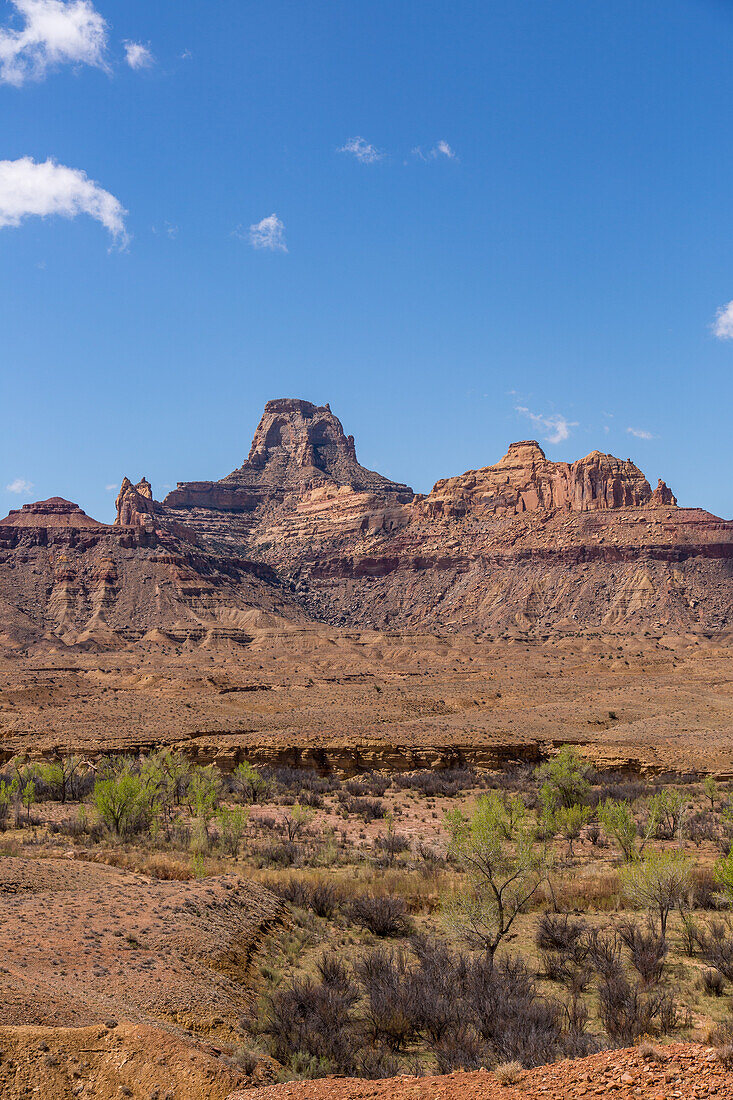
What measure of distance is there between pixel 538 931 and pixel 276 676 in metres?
61.8

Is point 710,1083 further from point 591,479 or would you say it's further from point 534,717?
point 591,479

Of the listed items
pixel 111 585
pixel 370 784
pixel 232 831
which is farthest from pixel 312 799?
pixel 111 585

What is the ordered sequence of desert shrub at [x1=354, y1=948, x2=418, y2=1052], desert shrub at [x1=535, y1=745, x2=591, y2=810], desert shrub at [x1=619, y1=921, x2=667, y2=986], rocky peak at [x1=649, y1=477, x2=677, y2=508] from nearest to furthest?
desert shrub at [x1=354, y1=948, x2=418, y2=1052] < desert shrub at [x1=619, y1=921, x2=667, y2=986] < desert shrub at [x1=535, y1=745, x2=591, y2=810] < rocky peak at [x1=649, y1=477, x2=677, y2=508]

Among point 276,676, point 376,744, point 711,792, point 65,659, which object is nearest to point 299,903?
point 711,792

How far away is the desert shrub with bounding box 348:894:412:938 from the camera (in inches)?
595

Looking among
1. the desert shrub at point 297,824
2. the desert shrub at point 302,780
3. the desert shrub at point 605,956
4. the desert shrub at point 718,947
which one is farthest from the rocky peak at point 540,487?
the desert shrub at point 605,956

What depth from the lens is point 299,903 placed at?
1602cm

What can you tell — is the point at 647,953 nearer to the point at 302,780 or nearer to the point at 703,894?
the point at 703,894

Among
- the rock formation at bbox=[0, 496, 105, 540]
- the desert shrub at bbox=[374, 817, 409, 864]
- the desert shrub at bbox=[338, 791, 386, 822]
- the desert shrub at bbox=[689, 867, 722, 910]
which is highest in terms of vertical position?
the rock formation at bbox=[0, 496, 105, 540]

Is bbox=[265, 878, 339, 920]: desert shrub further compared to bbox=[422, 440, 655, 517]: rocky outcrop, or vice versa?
bbox=[422, 440, 655, 517]: rocky outcrop

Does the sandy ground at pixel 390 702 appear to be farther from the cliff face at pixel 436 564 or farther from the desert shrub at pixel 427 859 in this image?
the cliff face at pixel 436 564

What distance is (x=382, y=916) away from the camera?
15148 millimetres

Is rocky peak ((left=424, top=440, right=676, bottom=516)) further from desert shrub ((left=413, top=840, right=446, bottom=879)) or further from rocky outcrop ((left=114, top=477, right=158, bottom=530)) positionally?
desert shrub ((left=413, top=840, right=446, bottom=879))

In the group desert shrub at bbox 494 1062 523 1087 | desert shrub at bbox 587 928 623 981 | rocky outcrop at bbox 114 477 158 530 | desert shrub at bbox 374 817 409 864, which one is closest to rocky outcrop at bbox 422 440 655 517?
rocky outcrop at bbox 114 477 158 530
